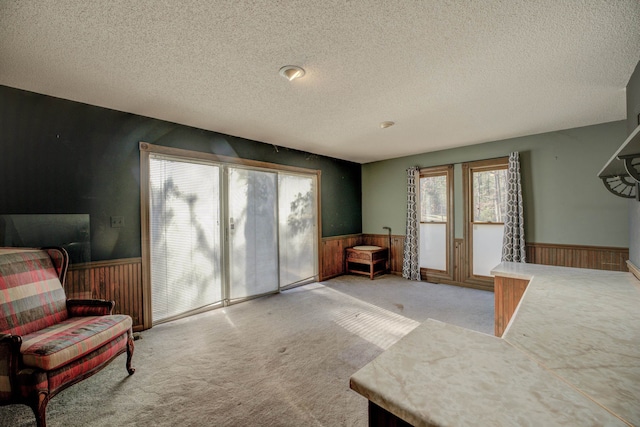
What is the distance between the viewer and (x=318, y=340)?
9.07ft

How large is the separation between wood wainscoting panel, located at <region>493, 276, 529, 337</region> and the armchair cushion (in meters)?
3.06

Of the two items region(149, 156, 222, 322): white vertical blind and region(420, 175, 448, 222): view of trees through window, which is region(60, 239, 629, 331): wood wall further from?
region(420, 175, 448, 222): view of trees through window

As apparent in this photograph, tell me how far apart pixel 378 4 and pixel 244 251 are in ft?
11.1

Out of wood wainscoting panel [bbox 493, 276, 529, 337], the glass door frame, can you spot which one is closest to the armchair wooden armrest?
the glass door frame

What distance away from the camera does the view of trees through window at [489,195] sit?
4435 mm

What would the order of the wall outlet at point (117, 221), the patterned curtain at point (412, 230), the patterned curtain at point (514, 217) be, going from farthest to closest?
the patterned curtain at point (412, 230) < the patterned curtain at point (514, 217) < the wall outlet at point (117, 221)

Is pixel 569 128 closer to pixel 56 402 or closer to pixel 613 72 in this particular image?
pixel 613 72

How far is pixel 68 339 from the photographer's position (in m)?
1.79

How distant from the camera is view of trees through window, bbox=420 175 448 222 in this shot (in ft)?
16.5

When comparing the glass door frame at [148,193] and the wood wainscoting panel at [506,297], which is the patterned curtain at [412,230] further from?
the glass door frame at [148,193]

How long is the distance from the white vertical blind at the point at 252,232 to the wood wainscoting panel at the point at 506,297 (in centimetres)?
312

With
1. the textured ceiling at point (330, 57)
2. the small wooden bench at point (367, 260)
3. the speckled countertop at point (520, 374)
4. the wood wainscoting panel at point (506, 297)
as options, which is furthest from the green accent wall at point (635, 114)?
the small wooden bench at point (367, 260)

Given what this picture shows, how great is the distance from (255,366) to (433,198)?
14.0 ft

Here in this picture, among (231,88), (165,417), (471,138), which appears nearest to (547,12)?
(231,88)
